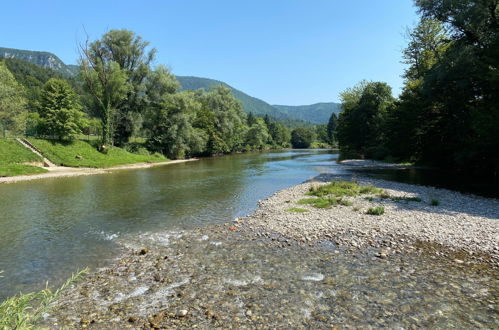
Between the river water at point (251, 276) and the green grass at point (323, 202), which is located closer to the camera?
the river water at point (251, 276)

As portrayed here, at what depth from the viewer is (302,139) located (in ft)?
616

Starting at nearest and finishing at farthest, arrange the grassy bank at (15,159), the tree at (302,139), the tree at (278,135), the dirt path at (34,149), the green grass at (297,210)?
the green grass at (297,210)
the grassy bank at (15,159)
the dirt path at (34,149)
the tree at (278,135)
the tree at (302,139)

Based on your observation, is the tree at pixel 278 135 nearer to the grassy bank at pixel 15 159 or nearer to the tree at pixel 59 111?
the tree at pixel 59 111

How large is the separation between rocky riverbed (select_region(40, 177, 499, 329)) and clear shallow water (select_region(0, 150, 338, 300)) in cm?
182

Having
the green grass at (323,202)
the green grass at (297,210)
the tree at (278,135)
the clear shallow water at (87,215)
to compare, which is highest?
the tree at (278,135)

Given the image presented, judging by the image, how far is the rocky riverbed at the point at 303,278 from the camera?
761 cm

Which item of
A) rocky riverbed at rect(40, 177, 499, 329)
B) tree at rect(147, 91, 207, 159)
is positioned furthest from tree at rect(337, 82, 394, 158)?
rocky riverbed at rect(40, 177, 499, 329)

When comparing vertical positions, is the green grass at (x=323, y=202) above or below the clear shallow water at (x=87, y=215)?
above

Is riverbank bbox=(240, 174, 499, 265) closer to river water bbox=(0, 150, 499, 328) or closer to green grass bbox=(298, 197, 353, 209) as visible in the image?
green grass bbox=(298, 197, 353, 209)

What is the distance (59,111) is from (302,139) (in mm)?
154393

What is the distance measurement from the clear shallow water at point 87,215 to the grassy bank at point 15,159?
6562 mm

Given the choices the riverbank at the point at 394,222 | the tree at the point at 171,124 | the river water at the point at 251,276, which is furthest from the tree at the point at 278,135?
the river water at the point at 251,276

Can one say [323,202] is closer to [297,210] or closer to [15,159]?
[297,210]

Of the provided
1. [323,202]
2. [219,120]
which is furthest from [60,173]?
[219,120]
